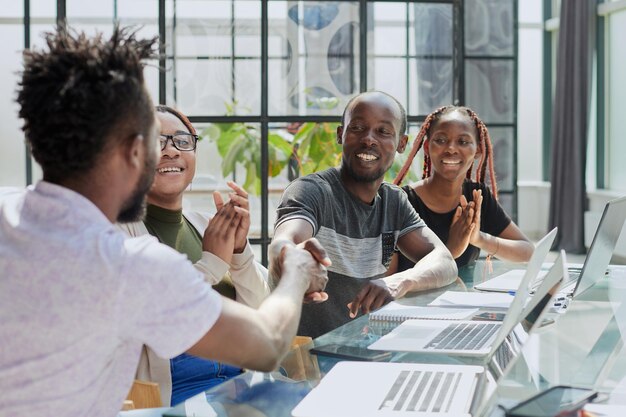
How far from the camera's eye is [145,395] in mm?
1854

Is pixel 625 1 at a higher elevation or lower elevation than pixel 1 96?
higher

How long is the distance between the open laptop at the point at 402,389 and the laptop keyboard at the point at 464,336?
5.3 inches

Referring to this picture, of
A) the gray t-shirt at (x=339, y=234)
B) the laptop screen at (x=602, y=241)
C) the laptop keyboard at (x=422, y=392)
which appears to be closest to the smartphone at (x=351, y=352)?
the laptop keyboard at (x=422, y=392)

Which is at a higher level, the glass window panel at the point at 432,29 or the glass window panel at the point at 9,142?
the glass window panel at the point at 432,29

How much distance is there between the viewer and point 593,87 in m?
8.48

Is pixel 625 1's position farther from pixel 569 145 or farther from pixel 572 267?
pixel 572 267

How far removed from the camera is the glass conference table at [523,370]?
1.36 meters

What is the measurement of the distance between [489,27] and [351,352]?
4.03 meters

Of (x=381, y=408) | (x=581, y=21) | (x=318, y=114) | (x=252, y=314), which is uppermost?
(x=581, y=21)

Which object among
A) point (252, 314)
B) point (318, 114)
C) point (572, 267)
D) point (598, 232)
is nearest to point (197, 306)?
point (252, 314)

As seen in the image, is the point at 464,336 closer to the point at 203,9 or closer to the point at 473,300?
the point at 473,300

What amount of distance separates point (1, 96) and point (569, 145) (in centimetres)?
534

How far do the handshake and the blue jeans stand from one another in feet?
1.71

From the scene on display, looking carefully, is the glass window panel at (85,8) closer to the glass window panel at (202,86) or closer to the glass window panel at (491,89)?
the glass window panel at (202,86)
